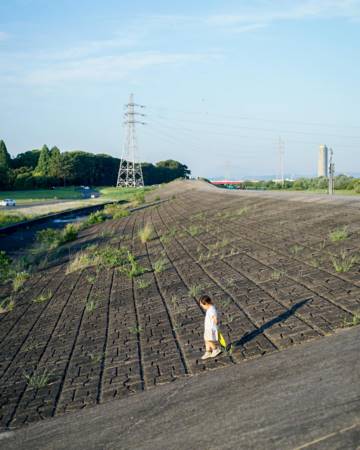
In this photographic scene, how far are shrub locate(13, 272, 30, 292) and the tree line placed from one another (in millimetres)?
83460

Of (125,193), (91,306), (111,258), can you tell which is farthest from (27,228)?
(125,193)

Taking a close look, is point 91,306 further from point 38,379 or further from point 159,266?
point 38,379

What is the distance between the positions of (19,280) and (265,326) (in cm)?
959

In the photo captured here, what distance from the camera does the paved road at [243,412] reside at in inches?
180

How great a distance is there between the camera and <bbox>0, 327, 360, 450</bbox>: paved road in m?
4.58

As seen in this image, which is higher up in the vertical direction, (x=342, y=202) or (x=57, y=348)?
(x=342, y=202)

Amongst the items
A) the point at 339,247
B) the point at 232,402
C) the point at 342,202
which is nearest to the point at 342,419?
the point at 232,402

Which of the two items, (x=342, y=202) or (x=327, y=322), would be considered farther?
(x=342, y=202)

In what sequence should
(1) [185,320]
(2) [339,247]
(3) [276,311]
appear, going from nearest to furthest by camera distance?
(3) [276,311], (1) [185,320], (2) [339,247]

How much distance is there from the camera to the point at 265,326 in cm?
745

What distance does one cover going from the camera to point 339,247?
1055 cm

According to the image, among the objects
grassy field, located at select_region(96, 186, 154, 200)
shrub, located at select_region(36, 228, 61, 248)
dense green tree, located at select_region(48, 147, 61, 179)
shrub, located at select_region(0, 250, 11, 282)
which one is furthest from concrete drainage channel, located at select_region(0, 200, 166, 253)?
dense green tree, located at select_region(48, 147, 61, 179)

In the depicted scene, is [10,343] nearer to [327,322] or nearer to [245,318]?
[245,318]

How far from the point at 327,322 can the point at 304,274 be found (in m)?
2.49
